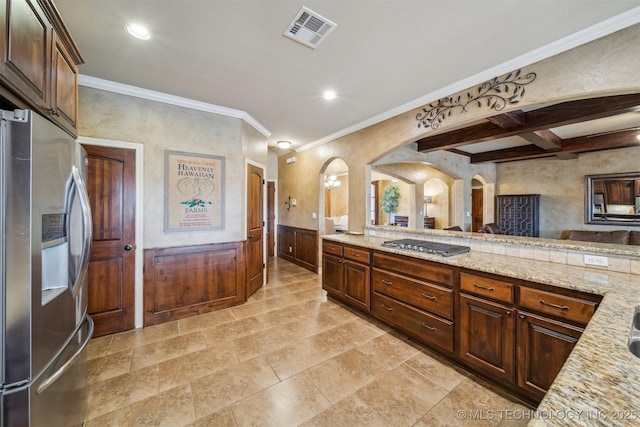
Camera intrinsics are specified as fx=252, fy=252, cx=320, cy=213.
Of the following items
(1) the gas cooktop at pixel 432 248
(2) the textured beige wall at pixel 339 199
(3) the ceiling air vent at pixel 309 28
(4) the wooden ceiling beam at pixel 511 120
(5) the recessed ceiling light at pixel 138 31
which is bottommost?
(1) the gas cooktop at pixel 432 248

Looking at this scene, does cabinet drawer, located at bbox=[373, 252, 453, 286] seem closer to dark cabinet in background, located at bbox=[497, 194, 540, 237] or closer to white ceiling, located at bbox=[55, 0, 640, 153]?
white ceiling, located at bbox=[55, 0, 640, 153]

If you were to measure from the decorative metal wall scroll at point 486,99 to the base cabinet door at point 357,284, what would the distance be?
1.96m

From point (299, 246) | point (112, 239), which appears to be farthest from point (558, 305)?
point (299, 246)

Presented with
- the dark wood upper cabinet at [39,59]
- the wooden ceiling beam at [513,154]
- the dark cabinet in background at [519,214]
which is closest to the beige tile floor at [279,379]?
the dark wood upper cabinet at [39,59]

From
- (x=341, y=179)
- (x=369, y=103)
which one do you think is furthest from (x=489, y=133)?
(x=341, y=179)

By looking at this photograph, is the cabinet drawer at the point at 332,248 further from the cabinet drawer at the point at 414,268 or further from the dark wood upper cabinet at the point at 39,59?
the dark wood upper cabinet at the point at 39,59

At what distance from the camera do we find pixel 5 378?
0.95 meters

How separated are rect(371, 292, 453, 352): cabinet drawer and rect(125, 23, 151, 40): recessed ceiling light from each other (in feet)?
10.6

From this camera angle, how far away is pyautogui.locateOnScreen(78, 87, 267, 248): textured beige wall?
2.77 m

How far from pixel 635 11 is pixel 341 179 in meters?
8.83

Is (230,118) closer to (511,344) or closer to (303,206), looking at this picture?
(303,206)

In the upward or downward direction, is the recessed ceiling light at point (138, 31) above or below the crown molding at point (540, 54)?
above

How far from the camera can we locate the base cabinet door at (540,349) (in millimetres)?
1589

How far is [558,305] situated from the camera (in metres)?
1.61
